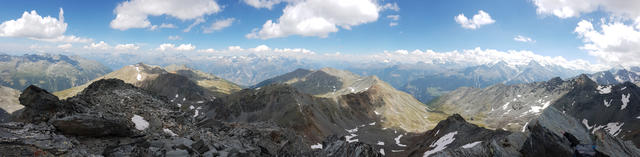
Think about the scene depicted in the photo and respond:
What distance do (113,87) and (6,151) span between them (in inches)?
1585

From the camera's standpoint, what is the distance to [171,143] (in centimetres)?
→ 2592

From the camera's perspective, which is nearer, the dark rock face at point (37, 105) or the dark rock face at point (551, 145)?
the dark rock face at point (551, 145)

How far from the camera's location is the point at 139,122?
1378 inches

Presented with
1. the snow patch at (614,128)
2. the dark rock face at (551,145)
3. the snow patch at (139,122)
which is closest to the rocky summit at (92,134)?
the snow patch at (139,122)

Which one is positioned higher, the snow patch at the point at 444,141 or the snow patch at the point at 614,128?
the snow patch at the point at 444,141

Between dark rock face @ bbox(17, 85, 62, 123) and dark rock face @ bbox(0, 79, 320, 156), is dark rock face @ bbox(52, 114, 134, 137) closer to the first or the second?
dark rock face @ bbox(0, 79, 320, 156)

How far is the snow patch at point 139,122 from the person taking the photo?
3338 centimetres

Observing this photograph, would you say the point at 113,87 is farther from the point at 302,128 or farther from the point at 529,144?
the point at 302,128

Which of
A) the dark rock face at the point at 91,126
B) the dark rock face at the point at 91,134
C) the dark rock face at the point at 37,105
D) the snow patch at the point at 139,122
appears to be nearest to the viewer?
the dark rock face at the point at 91,134

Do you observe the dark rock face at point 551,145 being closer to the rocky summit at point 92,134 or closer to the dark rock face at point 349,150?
the dark rock face at point 349,150

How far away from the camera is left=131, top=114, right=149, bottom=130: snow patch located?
33.4m

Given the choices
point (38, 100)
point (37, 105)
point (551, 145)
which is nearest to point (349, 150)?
point (551, 145)

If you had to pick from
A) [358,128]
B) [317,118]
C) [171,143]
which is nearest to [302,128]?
[317,118]

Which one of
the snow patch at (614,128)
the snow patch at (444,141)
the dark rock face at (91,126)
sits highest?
the dark rock face at (91,126)
